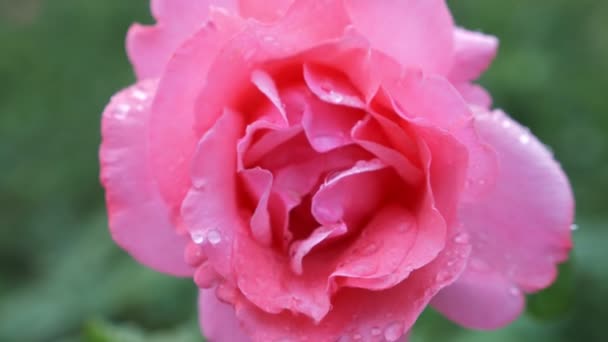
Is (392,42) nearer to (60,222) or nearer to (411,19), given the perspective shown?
(411,19)

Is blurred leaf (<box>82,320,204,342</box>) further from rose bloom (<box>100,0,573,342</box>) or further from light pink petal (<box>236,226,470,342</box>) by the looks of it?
light pink petal (<box>236,226,470,342</box>)

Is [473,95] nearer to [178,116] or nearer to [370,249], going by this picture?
[370,249]

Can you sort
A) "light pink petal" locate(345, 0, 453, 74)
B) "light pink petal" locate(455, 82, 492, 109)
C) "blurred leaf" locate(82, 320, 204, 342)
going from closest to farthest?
1. "light pink petal" locate(345, 0, 453, 74)
2. "light pink petal" locate(455, 82, 492, 109)
3. "blurred leaf" locate(82, 320, 204, 342)

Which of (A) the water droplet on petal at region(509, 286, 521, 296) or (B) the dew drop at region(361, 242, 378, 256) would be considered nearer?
(B) the dew drop at region(361, 242, 378, 256)

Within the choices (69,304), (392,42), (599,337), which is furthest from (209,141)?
(69,304)

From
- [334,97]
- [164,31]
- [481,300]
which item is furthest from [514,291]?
[164,31]

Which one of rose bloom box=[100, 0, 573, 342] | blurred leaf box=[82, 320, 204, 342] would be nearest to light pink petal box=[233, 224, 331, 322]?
rose bloom box=[100, 0, 573, 342]
